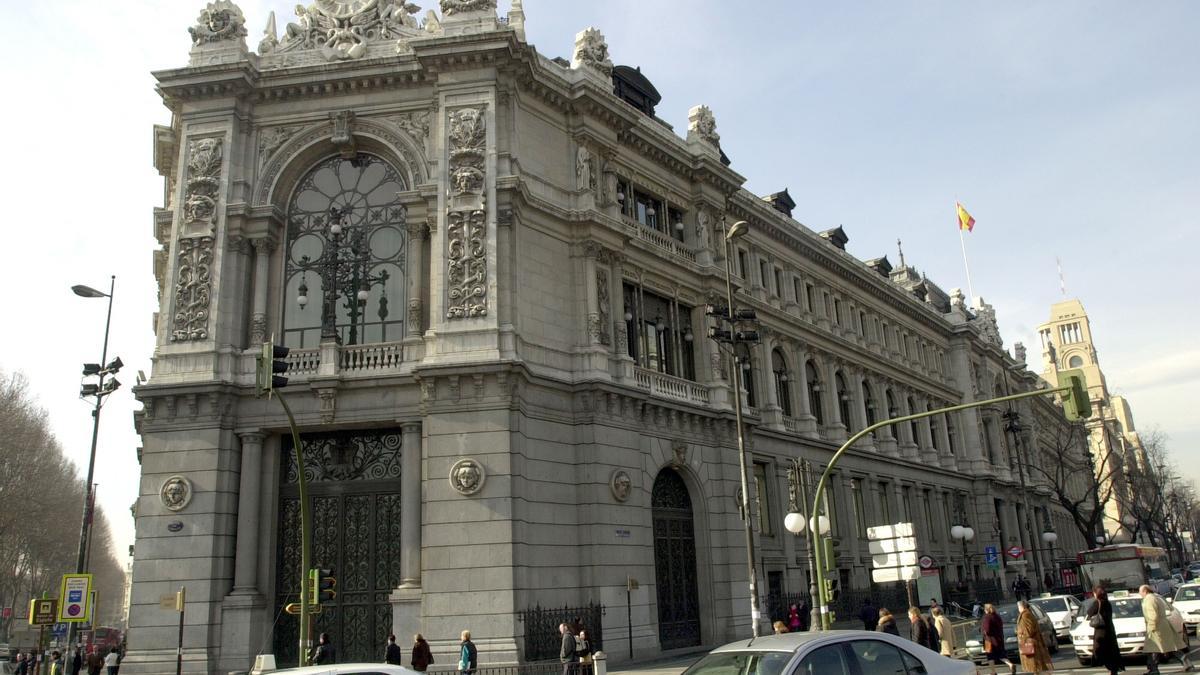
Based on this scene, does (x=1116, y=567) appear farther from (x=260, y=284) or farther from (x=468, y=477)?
(x=260, y=284)

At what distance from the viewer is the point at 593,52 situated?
32625mm

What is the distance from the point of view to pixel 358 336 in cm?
2759

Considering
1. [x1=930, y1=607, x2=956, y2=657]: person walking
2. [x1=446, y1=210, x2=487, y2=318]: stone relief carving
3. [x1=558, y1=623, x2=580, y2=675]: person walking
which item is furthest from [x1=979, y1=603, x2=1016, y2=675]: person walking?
[x1=446, y1=210, x2=487, y2=318]: stone relief carving

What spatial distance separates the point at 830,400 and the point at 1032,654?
29.5 meters

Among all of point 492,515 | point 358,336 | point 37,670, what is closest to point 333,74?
point 358,336

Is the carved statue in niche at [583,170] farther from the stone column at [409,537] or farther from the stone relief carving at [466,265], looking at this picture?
the stone column at [409,537]

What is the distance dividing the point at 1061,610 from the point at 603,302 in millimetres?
17317

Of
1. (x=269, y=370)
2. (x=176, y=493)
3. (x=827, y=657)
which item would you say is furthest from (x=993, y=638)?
(x=176, y=493)

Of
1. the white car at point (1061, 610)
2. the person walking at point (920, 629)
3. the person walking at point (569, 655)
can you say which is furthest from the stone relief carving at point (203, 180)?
the white car at point (1061, 610)

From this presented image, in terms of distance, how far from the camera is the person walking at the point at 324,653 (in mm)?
22219

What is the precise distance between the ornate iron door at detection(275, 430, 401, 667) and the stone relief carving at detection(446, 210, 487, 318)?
4298mm

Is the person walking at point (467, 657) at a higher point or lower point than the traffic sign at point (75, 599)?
lower

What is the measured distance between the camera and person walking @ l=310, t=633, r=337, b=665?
72.9 ft

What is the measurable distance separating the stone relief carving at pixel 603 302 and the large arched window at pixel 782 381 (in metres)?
14.2
